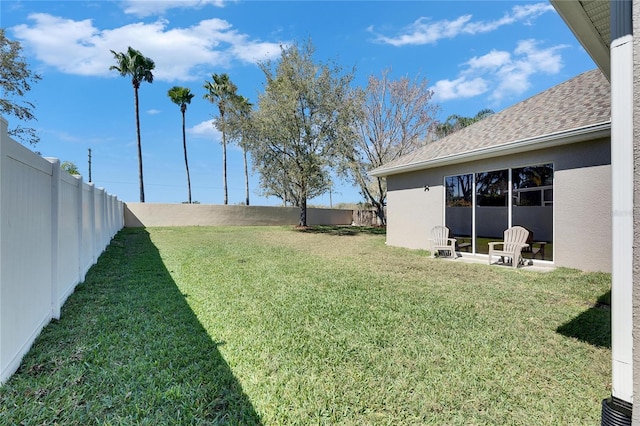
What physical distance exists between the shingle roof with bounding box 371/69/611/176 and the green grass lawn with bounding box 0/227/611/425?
3762mm

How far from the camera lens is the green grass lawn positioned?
85.0 inches

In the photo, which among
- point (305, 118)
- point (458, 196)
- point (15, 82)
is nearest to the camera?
point (458, 196)

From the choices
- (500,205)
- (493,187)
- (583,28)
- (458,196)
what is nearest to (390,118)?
(500,205)

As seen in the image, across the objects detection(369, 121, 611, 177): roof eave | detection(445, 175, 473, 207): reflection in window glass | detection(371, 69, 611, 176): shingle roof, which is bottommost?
detection(445, 175, 473, 207): reflection in window glass

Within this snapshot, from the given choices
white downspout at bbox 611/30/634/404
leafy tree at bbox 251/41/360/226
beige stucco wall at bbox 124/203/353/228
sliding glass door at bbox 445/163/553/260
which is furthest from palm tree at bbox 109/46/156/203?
white downspout at bbox 611/30/634/404

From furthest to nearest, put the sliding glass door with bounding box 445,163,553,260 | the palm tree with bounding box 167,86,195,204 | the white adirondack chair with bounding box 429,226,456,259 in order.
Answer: the palm tree with bounding box 167,86,195,204, the sliding glass door with bounding box 445,163,553,260, the white adirondack chair with bounding box 429,226,456,259

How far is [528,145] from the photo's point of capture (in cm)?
752

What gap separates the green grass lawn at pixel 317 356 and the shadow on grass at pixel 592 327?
0.03 meters

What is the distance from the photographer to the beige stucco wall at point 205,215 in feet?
66.1

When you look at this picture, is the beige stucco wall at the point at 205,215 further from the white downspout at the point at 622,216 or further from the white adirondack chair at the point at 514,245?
the white downspout at the point at 622,216

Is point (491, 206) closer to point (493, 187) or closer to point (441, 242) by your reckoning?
point (493, 187)

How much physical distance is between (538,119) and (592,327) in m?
6.64

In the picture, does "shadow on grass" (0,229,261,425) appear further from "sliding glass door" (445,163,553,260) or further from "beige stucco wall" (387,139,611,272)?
"sliding glass door" (445,163,553,260)

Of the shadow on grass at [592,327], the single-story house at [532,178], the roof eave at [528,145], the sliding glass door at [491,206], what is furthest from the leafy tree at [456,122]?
the shadow on grass at [592,327]
